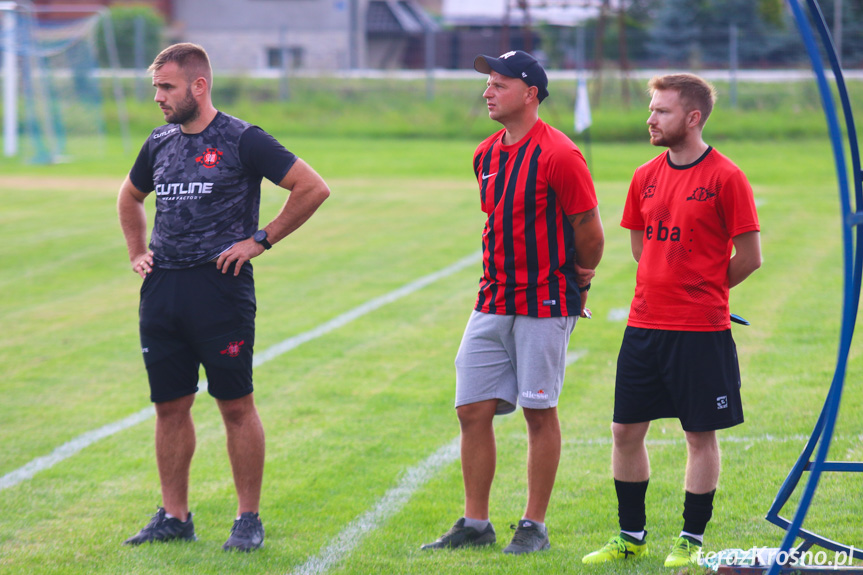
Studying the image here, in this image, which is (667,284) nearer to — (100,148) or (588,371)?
(588,371)

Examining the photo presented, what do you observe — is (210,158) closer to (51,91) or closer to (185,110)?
(185,110)

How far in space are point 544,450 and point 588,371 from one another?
122 inches

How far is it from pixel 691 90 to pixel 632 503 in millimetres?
1648

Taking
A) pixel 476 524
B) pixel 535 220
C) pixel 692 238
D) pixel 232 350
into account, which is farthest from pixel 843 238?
pixel 232 350

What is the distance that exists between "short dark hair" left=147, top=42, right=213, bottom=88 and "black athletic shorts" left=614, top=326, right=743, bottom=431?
84.4 inches

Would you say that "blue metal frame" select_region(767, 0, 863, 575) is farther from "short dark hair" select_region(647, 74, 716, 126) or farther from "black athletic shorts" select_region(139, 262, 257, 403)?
"black athletic shorts" select_region(139, 262, 257, 403)

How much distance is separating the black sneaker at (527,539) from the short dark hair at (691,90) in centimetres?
178

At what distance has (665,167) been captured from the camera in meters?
3.90

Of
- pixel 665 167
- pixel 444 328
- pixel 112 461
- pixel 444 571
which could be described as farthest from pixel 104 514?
pixel 444 328

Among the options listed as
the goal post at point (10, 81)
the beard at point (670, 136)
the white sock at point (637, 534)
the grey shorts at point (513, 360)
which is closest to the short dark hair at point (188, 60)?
the grey shorts at point (513, 360)

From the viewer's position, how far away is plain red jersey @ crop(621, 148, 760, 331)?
372 cm

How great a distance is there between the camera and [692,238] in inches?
149

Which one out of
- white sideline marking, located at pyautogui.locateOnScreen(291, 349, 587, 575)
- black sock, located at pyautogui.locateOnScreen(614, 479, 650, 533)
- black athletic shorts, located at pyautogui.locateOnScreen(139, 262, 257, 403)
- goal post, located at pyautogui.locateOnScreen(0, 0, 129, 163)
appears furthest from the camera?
goal post, located at pyautogui.locateOnScreen(0, 0, 129, 163)

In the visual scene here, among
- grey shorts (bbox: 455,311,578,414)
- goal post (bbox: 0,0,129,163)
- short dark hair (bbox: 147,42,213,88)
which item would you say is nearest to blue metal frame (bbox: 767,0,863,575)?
grey shorts (bbox: 455,311,578,414)
